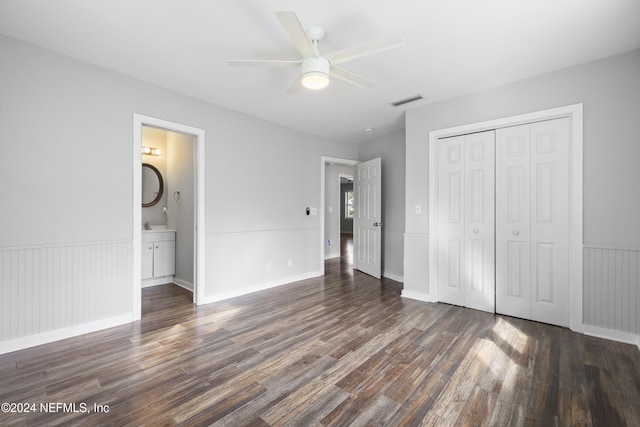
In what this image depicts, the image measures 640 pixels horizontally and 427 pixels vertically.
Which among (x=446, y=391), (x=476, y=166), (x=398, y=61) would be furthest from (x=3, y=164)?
(x=476, y=166)

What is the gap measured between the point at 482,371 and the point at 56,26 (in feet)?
13.7

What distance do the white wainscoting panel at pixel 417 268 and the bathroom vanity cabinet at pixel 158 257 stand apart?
3.68 metres

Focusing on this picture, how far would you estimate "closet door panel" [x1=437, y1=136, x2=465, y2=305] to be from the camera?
350cm

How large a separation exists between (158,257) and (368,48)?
4267 millimetres

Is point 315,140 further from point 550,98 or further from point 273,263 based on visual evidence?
point 550,98

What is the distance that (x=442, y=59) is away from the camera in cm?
→ 264

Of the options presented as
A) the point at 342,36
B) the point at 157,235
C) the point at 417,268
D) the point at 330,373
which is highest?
the point at 342,36

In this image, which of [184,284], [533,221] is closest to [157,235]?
[184,284]

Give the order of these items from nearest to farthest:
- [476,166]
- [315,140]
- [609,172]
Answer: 1. [609,172]
2. [476,166]
3. [315,140]

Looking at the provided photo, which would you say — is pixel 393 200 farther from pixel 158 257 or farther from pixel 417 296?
pixel 158 257

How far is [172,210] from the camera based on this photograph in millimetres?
4754

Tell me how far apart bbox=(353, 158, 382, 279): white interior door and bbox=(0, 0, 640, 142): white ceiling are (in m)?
1.95

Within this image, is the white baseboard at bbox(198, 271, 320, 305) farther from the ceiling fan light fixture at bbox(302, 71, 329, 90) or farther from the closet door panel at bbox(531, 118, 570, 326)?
the closet door panel at bbox(531, 118, 570, 326)

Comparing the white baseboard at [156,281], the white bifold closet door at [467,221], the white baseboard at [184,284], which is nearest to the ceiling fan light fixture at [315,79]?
the white bifold closet door at [467,221]
